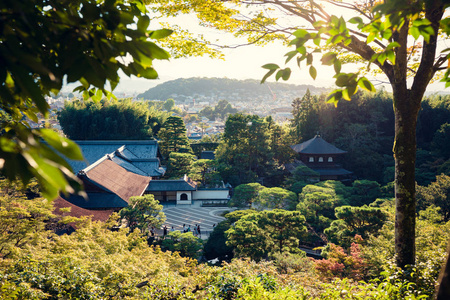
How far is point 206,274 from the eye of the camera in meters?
4.82

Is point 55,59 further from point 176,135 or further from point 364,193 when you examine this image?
point 176,135

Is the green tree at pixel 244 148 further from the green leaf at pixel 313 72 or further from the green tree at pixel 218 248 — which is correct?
the green leaf at pixel 313 72

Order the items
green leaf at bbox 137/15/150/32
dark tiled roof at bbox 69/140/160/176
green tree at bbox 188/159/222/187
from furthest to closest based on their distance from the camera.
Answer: dark tiled roof at bbox 69/140/160/176 → green tree at bbox 188/159/222/187 → green leaf at bbox 137/15/150/32

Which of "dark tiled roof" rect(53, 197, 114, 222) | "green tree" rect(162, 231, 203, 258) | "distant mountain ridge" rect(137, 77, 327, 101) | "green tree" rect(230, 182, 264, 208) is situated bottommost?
"green tree" rect(162, 231, 203, 258)

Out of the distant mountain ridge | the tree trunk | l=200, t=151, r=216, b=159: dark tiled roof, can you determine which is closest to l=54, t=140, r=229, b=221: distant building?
l=200, t=151, r=216, b=159: dark tiled roof

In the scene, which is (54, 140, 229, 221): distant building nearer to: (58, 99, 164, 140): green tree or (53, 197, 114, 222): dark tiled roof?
(53, 197, 114, 222): dark tiled roof

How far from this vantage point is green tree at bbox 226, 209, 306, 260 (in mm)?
9820

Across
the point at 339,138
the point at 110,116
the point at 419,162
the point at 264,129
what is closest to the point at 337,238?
the point at 264,129

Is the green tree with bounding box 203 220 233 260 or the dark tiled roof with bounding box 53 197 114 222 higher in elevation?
the dark tiled roof with bounding box 53 197 114 222

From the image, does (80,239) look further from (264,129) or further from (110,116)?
(110,116)

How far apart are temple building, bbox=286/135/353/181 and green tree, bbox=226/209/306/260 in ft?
46.9

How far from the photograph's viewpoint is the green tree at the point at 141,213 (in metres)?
12.5

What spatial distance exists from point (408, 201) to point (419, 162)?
23.0m

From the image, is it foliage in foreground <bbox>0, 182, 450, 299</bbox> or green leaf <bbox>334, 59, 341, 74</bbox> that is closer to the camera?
green leaf <bbox>334, 59, 341, 74</bbox>
